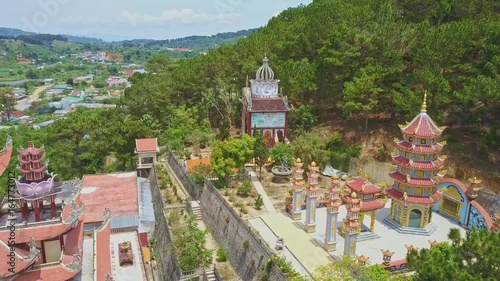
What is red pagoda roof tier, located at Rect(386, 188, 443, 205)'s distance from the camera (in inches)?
816

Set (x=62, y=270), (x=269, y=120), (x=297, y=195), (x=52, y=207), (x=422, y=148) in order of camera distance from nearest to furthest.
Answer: (x=62, y=270) → (x=52, y=207) → (x=422, y=148) → (x=297, y=195) → (x=269, y=120)

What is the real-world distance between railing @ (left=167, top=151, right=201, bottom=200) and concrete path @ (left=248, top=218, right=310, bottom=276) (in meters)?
6.48

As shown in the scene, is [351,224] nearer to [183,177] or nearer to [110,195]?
[183,177]

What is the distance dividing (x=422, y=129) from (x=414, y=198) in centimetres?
354

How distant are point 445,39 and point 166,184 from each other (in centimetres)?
2128

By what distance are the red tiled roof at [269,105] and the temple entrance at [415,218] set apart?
43.7 feet

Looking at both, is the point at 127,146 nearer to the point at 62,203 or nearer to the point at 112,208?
the point at 112,208

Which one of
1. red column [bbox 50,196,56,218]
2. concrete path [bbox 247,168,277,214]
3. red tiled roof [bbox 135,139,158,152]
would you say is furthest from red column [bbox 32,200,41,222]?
red tiled roof [bbox 135,139,158,152]

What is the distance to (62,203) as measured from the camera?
1573cm

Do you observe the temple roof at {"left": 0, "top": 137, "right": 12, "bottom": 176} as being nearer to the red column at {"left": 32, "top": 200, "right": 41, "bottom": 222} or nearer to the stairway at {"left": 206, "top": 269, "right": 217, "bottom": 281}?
the red column at {"left": 32, "top": 200, "right": 41, "bottom": 222}

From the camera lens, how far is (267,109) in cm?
3169

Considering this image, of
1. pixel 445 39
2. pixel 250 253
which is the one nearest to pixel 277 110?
pixel 445 39

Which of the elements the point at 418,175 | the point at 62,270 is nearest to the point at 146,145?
the point at 62,270

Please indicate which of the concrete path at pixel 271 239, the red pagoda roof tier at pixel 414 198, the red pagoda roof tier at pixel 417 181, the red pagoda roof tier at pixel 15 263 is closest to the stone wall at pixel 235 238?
the concrete path at pixel 271 239
